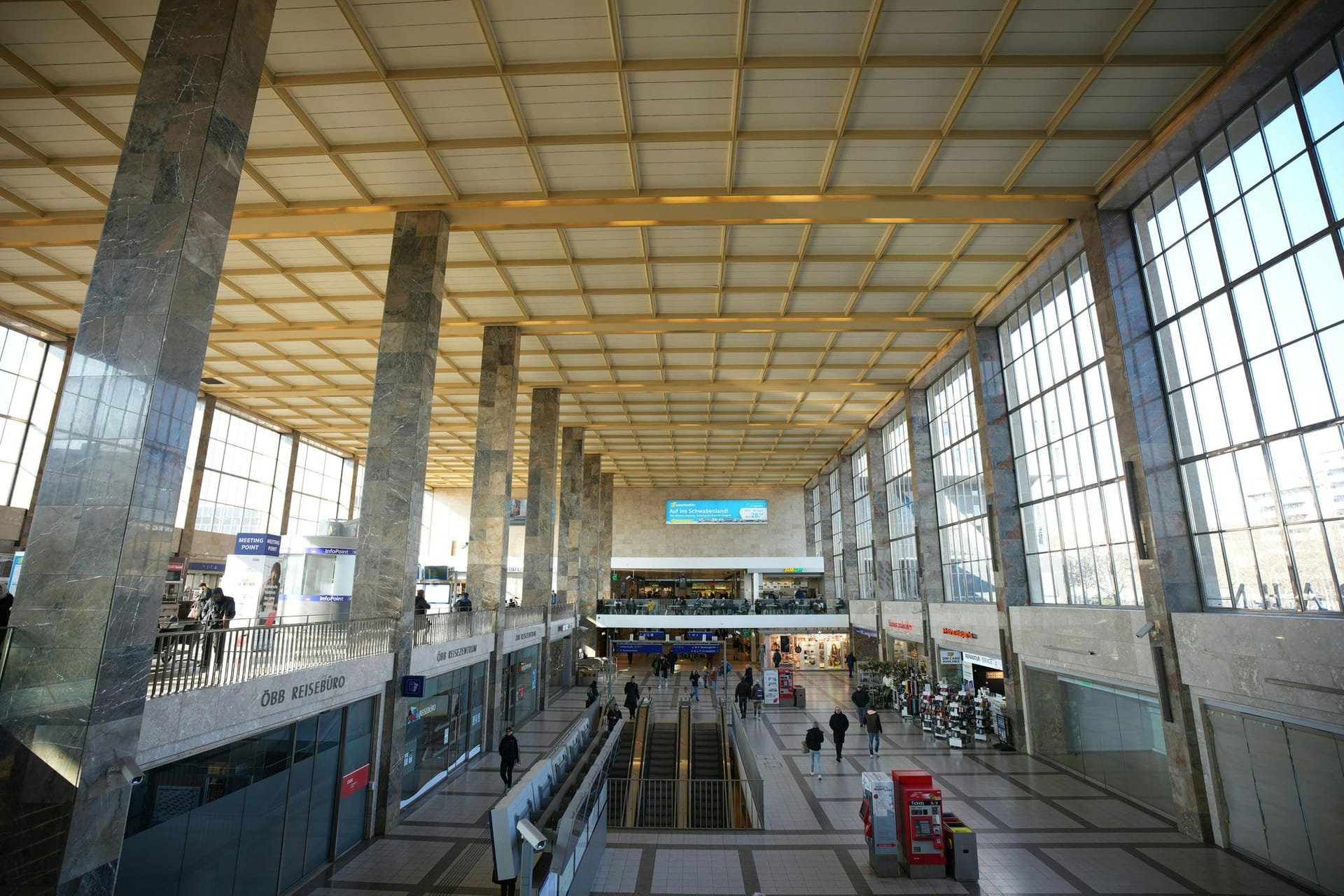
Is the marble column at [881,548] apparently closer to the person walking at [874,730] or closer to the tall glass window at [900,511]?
the tall glass window at [900,511]

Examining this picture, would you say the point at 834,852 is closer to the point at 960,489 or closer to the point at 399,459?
the point at 399,459

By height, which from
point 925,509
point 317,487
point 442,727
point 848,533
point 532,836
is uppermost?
point 317,487

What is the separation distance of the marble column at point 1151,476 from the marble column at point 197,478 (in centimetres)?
3679

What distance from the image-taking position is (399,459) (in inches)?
568

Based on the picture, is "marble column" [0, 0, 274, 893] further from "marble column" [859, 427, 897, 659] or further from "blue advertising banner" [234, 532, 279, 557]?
"marble column" [859, 427, 897, 659]

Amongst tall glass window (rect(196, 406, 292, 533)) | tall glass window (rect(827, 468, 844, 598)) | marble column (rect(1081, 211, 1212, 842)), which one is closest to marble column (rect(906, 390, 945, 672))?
Result: marble column (rect(1081, 211, 1212, 842))

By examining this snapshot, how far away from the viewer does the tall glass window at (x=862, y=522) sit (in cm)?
4119

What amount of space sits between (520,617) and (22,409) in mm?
18906

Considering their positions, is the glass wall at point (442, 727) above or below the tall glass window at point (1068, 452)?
below

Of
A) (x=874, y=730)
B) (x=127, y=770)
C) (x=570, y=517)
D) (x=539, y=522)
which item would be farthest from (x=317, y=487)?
(x=127, y=770)

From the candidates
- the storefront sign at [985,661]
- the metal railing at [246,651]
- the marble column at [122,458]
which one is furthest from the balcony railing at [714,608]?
the marble column at [122,458]

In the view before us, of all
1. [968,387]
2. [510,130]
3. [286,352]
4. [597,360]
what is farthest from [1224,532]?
[286,352]

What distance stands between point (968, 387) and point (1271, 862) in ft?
55.9

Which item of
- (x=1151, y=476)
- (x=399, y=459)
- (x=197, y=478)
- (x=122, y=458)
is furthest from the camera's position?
(x=197, y=478)
